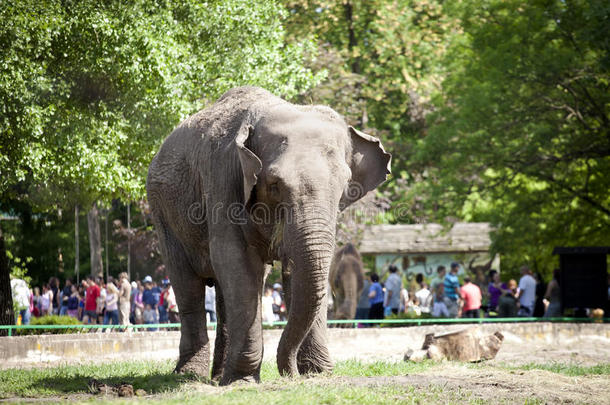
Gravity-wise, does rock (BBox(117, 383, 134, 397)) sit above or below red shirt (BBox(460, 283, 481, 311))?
below

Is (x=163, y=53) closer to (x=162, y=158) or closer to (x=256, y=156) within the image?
(x=162, y=158)

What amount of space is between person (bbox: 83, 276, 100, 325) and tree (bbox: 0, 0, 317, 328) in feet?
11.6

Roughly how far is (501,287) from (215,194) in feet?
61.1

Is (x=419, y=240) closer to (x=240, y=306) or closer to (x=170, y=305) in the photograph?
(x=170, y=305)

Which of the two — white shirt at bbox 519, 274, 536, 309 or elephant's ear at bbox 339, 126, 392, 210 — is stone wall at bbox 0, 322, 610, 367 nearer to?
white shirt at bbox 519, 274, 536, 309

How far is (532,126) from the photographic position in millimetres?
26875

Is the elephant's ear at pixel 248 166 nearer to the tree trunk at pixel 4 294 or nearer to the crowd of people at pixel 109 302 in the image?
the tree trunk at pixel 4 294

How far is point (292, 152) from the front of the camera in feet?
28.5

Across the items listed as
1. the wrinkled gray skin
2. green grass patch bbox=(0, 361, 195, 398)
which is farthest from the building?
the wrinkled gray skin

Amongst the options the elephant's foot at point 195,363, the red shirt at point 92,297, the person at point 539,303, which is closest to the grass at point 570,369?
the elephant's foot at point 195,363

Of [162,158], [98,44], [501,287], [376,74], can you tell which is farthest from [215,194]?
[376,74]

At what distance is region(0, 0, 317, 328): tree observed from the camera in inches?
714

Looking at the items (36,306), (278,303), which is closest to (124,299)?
(278,303)

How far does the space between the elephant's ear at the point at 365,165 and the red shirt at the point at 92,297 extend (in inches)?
631
